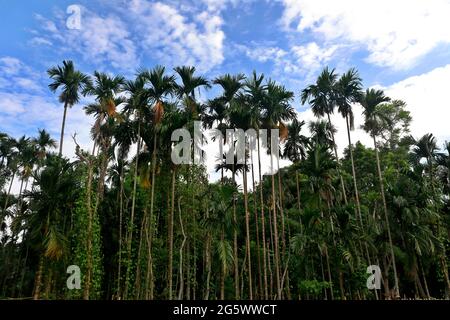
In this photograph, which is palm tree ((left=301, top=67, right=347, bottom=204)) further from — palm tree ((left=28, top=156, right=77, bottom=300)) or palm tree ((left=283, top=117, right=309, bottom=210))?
palm tree ((left=28, top=156, right=77, bottom=300))

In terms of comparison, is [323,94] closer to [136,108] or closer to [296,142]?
[296,142]

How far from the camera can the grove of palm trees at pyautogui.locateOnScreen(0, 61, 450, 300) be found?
19.2 m

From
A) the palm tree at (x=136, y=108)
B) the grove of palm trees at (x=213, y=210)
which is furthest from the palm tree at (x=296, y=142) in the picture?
the palm tree at (x=136, y=108)

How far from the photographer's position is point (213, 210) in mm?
19500

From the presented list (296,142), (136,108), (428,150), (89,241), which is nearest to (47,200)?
(89,241)

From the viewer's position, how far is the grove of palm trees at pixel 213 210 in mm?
19188

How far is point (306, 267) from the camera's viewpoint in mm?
24016

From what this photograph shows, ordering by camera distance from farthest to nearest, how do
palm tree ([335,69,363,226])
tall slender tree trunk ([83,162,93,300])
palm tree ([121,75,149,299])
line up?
palm tree ([335,69,363,226]) < palm tree ([121,75,149,299]) < tall slender tree trunk ([83,162,93,300])

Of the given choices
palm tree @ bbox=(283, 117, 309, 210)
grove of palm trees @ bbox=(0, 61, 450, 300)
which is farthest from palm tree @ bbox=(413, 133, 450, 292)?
palm tree @ bbox=(283, 117, 309, 210)

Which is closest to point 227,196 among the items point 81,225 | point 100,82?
Answer: point 81,225

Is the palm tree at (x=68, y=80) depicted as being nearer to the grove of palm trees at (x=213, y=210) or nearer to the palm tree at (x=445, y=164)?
the grove of palm trees at (x=213, y=210)
